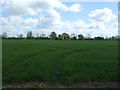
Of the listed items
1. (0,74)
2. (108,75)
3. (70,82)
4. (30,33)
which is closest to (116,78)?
(108,75)

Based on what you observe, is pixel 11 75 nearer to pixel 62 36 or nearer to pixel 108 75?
pixel 108 75

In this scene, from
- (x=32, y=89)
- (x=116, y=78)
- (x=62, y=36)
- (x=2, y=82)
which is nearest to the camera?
(x=32, y=89)

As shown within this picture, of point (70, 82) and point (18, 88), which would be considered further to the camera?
point (70, 82)

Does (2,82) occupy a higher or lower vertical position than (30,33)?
lower

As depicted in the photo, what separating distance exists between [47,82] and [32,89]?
764 mm

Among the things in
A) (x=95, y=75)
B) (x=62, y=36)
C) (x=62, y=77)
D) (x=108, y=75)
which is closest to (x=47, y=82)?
(x=62, y=77)

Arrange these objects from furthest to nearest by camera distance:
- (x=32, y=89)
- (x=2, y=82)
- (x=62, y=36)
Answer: (x=62, y=36) < (x=2, y=82) < (x=32, y=89)

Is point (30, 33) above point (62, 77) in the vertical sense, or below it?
above

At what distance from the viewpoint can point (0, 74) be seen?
525cm

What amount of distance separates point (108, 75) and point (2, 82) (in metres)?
4.07

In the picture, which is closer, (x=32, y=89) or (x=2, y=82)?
(x=32, y=89)

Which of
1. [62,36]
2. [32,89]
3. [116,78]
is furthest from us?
[62,36]

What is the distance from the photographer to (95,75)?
16.9 feet

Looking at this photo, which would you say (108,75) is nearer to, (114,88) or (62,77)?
(114,88)
